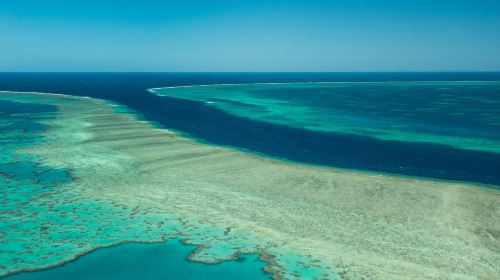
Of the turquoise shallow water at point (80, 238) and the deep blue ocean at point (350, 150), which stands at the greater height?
the deep blue ocean at point (350, 150)

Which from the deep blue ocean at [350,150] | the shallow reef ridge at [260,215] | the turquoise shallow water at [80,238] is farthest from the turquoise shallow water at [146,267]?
the deep blue ocean at [350,150]

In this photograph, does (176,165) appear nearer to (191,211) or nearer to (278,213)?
(191,211)

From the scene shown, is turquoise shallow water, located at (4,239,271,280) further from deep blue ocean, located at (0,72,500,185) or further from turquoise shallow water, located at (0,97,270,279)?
deep blue ocean, located at (0,72,500,185)

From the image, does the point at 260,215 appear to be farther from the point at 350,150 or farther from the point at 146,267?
the point at 350,150

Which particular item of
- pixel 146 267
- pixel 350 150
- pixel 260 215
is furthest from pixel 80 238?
pixel 350 150

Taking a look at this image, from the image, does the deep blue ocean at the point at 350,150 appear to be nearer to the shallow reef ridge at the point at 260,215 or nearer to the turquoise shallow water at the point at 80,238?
the shallow reef ridge at the point at 260,215

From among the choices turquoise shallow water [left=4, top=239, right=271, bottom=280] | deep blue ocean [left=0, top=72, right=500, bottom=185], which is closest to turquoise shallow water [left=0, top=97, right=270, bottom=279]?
turquoise shallow water [left=4, top=239, right=271, bottom=280]
